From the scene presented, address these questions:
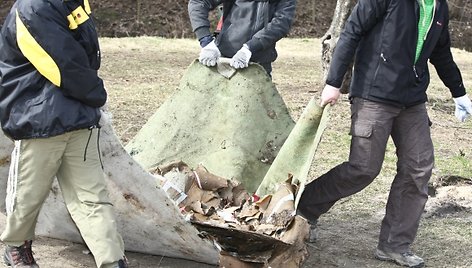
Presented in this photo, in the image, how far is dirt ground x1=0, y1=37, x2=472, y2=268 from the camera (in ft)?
15.9

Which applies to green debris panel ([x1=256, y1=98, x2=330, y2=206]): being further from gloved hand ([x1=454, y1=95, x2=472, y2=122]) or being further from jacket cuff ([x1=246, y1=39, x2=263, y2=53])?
gloved hand ([x1=454, y1=95, x2=472, y2=122])

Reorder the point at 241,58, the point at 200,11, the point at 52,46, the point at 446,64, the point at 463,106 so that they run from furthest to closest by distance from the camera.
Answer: the point at 200,11 → the point at 241,58 → the point at 463,106 → the point at 446,64 → the point at 52,46

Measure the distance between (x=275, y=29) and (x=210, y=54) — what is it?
433mm

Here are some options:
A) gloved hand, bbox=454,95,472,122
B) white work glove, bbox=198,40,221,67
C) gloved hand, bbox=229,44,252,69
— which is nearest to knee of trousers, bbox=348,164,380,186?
gloved hand, bbox=454,95,472,122

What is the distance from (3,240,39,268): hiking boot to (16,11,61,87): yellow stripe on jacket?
0.89 metres

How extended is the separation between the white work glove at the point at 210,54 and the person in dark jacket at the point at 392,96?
942mm

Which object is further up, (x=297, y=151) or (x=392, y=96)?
(x=392, y=96)

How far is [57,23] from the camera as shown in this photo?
376cm

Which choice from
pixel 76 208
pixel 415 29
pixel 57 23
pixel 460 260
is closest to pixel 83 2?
pixel 57 23

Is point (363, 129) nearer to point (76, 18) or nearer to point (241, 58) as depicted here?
point (241, 58)

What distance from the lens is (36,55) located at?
Answer: 12.3 feet

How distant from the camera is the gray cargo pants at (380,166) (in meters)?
4.58

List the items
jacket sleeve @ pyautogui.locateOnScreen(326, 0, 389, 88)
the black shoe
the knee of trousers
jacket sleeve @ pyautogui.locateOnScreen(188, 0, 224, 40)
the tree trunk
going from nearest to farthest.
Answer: jacket sleeve @ pyautogui.locateOnScreen(326, 0, 389, 88) → the knee of trousers → the black shoe → jacket sleeve @ pyautogui.locateOnScreen(188, 0, 224, 40) → the tree trunk

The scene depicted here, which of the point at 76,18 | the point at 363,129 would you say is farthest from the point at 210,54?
the point at 76,18
